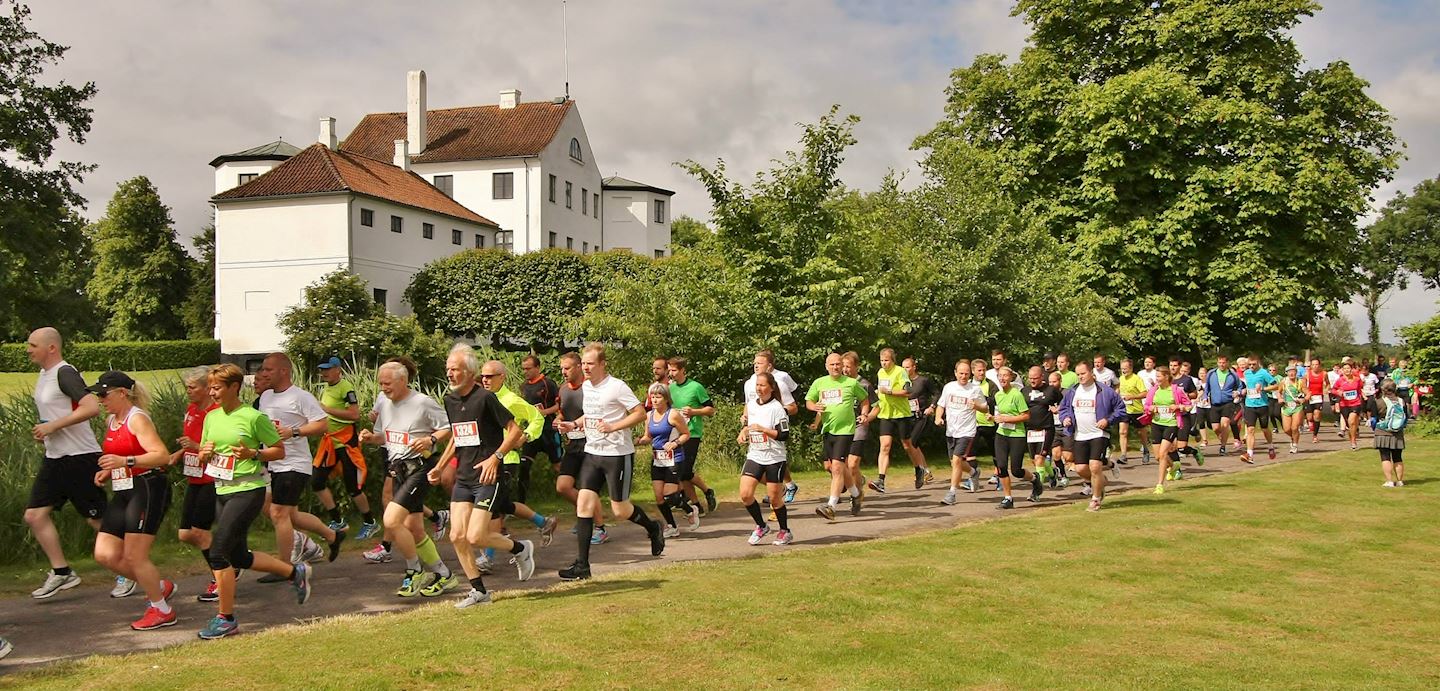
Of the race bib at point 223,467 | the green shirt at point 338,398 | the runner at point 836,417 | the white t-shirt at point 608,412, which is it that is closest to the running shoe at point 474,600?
the white t-shirt at point 608,412

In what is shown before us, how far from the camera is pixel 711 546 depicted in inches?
440

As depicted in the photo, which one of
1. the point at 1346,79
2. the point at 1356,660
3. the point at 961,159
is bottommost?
the point at 1356,660

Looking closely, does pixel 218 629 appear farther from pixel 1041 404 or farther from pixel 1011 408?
pixel 1041 404

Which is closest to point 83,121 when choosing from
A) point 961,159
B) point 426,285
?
point 426,285

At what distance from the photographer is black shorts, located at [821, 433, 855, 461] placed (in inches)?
500

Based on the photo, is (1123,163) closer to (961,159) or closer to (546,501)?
(961,159)

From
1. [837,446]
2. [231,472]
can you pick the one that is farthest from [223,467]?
[837,446]

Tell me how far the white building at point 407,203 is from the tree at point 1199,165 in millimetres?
27248

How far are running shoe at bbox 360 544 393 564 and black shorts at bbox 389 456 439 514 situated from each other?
7.40 ft

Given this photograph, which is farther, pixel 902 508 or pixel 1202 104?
pixel 1202 104

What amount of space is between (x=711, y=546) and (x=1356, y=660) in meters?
5.91

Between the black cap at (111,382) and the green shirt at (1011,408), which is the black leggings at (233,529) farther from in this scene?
the green shirt at (1011,408)

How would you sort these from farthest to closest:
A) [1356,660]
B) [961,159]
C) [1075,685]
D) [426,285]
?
[426,285], [961,159], [1356,660], [1075,685]

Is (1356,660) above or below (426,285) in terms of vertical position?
below
